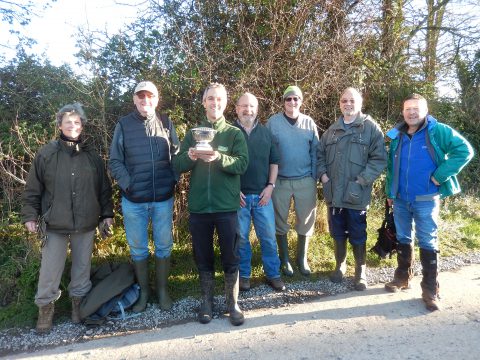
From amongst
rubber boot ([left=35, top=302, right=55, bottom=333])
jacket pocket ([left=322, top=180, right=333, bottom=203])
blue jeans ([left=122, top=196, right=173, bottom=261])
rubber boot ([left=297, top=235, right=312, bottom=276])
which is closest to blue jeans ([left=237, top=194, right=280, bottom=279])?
rubber boot ([left=297, top=235, right=312, bottom=276])

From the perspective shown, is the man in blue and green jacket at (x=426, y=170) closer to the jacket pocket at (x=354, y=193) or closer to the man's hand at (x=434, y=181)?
the man's hand at (x=434, y=181)

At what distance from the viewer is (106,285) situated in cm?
374

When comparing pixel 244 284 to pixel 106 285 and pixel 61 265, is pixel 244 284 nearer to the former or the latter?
pixel 106 285

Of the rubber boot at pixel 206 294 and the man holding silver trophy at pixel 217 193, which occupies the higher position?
the man holding silver trophy at pixel 217 193

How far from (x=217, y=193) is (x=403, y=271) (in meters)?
2.31

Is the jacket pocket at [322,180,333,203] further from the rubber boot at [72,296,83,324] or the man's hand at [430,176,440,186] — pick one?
the rubber boot at [72,296,83,324]

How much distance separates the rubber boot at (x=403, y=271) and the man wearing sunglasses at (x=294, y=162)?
102 cm

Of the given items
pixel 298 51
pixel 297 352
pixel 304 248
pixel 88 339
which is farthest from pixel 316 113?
pixel 88 339

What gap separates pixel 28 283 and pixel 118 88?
316 centimetres

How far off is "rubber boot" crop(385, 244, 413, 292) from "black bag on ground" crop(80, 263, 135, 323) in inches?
114

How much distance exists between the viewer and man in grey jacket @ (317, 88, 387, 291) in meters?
4.00

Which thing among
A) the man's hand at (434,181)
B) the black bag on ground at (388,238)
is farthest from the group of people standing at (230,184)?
the black bag on ground at (388,238)

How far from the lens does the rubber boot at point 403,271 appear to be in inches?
157

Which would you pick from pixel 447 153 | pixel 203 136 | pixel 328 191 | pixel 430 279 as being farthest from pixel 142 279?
pixel 447 153
